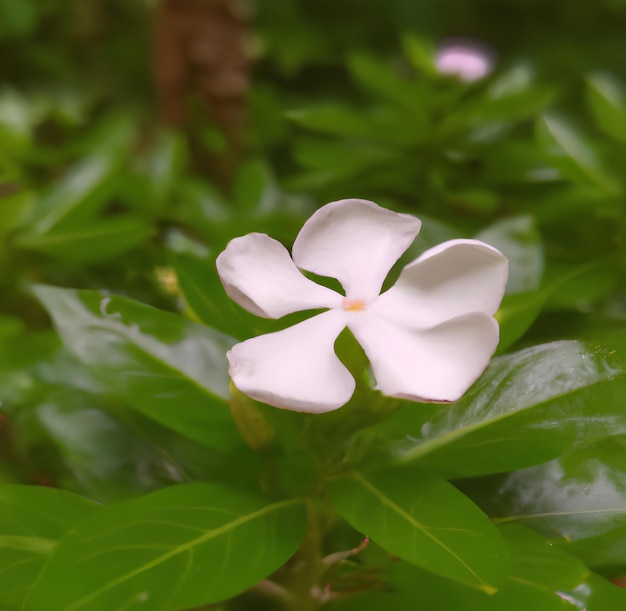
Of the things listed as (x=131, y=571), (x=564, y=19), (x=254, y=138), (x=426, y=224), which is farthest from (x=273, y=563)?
(x=564, y=19)

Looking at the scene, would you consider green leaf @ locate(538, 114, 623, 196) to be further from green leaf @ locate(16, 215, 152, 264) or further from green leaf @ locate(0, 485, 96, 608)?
green leaf @ locate(0, 485, 96, 608)

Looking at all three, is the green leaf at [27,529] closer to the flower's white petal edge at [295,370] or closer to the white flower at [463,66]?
the flower's white petal edge at [295,370]

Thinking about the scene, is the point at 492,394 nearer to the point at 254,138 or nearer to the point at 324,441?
the point at 324,441

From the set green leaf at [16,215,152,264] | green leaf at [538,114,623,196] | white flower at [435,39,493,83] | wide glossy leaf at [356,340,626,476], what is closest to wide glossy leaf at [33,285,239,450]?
wide glossy leaf at [356,340,626,476]

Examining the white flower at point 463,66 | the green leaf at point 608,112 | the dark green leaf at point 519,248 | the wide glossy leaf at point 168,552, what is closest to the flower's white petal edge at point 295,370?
the wide glossy leaf at point 168,552

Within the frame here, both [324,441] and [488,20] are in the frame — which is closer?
[324,441]
